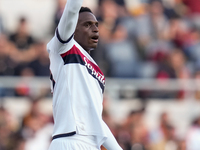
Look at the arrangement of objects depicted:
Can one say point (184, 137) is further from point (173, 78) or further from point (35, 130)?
point (35, 130)

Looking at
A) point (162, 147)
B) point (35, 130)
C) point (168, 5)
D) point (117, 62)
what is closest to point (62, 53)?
point (35, 130)

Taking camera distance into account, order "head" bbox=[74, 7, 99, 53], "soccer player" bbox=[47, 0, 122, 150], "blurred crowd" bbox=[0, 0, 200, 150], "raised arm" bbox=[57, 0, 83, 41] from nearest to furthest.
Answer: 1. "raised arm" bbox=[57, 0, 83, 41]
2. "soccer player" bbox=[47, 0, 122, 150]
3. "head" bbox=[74, 7, 99, 53]
4. "blurred crowd" bbox=[0, 0, 200, 150]

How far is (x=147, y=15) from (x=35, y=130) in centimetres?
444

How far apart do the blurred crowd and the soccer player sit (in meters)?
4.58

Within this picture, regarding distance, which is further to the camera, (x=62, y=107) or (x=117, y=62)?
(x=117, y=62)

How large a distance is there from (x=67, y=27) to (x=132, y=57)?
6810mm

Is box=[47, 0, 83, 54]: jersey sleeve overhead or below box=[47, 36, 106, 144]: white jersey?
overhead

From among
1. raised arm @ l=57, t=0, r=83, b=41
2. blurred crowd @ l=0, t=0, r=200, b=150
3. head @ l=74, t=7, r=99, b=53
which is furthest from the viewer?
blurred crowd @ l=0, t=0, r=200, b=150

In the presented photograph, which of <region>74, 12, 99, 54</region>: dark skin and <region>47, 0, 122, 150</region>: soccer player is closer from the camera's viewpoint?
<region>47, 0, 122, 150</region>: soccer player

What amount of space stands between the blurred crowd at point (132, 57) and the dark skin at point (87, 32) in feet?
15.0

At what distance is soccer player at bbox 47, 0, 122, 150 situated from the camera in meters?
3.93

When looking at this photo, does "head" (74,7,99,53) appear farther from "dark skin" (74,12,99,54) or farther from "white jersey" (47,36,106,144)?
"white jersey" (47,36,106,144)

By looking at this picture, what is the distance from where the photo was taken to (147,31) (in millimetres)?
11508

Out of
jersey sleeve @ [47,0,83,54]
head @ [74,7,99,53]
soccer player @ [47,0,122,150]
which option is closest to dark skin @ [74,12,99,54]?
head @ [74,7,99,53]
